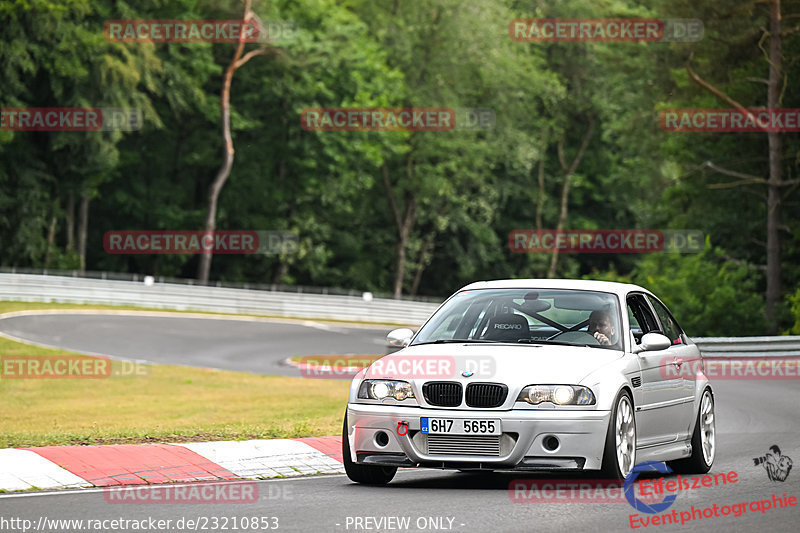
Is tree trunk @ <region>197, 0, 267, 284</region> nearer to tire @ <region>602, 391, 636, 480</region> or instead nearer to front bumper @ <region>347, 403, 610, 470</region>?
tire @ <region>602, 391, 636, 480</region>

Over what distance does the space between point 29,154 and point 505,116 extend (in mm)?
28542

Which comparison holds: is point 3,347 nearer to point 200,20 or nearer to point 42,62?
point 42,62

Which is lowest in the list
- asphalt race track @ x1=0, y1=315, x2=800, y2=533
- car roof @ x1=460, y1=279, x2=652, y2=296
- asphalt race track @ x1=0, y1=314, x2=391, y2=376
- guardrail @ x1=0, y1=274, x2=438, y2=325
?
asphalt race track @ x1=0, y1=314, x2=391, y2=376

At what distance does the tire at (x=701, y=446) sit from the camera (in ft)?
36.5

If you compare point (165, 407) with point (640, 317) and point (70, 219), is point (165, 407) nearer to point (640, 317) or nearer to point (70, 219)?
point (640, 317)

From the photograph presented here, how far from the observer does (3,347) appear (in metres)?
30.9

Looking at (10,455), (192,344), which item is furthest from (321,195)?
(10,455)

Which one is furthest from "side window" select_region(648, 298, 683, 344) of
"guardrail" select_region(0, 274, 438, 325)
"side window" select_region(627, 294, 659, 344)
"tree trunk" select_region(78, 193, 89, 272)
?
"tree trunk" select_region(78, 193, 89, 272)

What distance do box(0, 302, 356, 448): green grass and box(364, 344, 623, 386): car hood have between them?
10.8 feet

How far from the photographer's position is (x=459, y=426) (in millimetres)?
9273

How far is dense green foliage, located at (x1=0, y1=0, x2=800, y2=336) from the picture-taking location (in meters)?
41.2

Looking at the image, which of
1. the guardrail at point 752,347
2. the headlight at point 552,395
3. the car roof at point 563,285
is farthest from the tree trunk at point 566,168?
the headlight at point 552,395

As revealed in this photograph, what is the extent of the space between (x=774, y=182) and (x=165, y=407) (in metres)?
23.8

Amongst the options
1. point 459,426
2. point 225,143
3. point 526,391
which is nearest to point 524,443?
point 526,391
